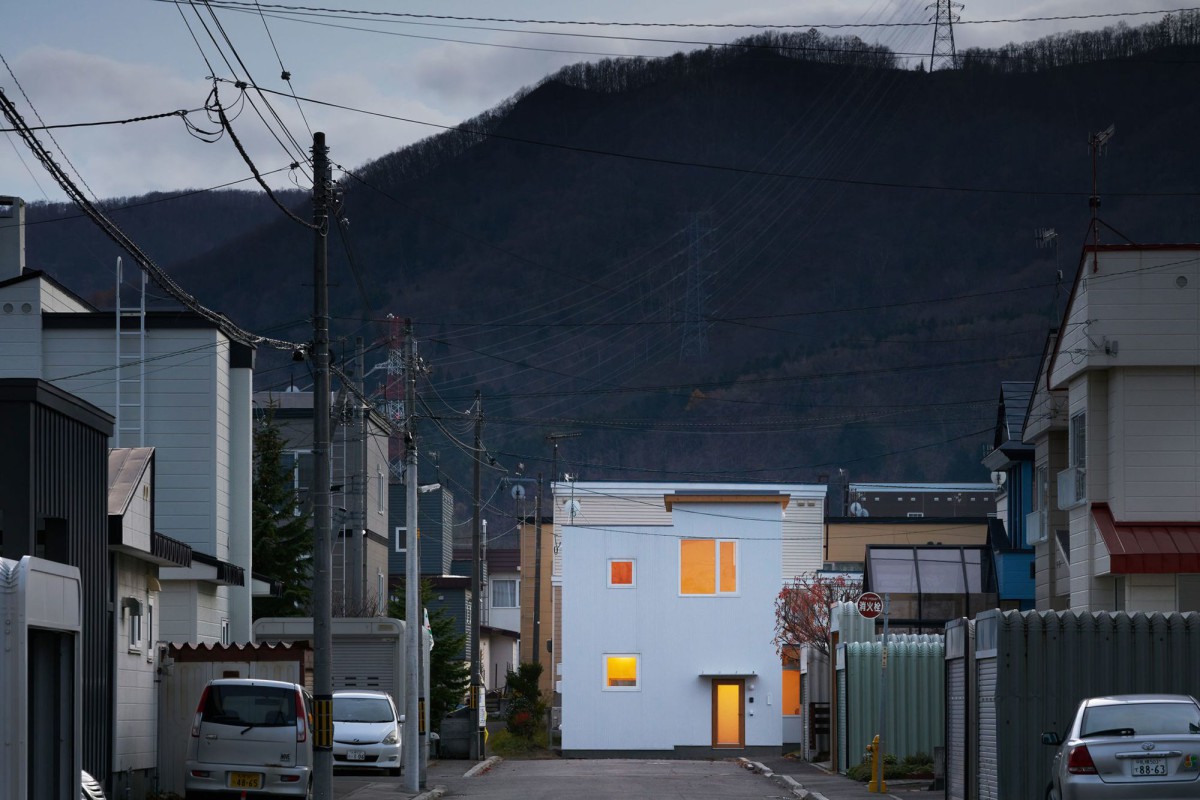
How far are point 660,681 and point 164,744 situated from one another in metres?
29.2

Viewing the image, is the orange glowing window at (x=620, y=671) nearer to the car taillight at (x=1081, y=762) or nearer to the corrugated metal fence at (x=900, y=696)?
the corrugated metal fence at (x=900, y=696)

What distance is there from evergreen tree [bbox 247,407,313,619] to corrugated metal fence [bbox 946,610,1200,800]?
29.4 metres

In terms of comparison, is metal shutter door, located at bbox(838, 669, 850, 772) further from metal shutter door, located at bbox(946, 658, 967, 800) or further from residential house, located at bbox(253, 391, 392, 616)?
residential house, located at bbox(253, 391, 392, 616)

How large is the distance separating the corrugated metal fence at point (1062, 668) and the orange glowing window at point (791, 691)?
36043 mm

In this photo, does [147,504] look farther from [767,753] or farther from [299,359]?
[767,753]

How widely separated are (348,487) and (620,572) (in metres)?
10.5

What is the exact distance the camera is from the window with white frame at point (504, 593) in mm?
111500

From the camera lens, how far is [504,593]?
112m

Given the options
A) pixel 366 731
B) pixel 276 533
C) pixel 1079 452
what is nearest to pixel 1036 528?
pixel 1079 452

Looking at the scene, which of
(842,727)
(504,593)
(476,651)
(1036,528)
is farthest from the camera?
(504,593)

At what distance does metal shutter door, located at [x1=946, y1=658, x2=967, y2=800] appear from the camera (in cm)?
2250

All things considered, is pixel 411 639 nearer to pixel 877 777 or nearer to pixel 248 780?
pixel 248 780

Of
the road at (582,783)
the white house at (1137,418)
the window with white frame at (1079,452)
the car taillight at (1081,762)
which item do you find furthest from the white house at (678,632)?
the car taillight at (1081,762)

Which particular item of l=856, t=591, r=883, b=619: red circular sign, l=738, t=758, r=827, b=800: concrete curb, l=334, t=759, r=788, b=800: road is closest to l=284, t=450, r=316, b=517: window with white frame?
l=334, t=759, r=788, b=800: road
